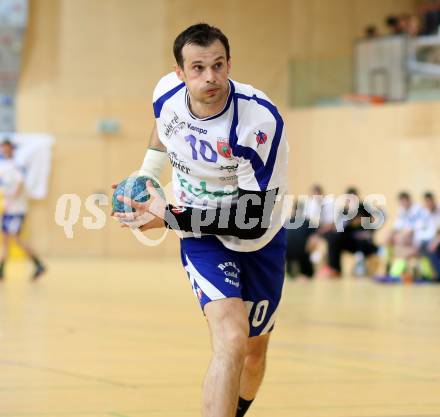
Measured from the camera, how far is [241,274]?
5.18 m

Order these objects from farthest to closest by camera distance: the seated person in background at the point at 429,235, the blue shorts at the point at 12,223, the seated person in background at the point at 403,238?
the seated person in background at the point at 403,238 < the seated person in background at the point at 429,235 < the blue shorts at the point at 12,223

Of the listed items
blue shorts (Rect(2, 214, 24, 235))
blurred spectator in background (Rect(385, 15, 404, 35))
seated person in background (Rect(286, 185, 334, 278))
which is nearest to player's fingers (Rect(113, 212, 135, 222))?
blue shorts (Rect(2, 214, 24, 235))

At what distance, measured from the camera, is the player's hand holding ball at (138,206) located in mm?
4762

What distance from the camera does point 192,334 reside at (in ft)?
32.9

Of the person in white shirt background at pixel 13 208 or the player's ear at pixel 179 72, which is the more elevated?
the player's ear at pixel 179 72

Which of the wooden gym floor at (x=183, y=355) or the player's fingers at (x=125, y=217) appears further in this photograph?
the wooden gym floor at (x=183, y=355)

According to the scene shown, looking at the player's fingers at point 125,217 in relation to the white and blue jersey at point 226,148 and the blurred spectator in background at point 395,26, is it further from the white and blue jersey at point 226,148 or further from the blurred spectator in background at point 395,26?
the blurred spectator in background at point 395,26

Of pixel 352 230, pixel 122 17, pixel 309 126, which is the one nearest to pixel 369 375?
pixel 352 230

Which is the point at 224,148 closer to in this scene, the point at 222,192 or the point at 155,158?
the point at 222,192

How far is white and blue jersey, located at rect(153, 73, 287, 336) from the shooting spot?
4891mm

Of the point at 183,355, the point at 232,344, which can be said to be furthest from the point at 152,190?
the point at 183,355

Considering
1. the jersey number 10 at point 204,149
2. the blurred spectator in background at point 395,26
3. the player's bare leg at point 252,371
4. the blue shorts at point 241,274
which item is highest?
the blurred spectator in background at point 395,26

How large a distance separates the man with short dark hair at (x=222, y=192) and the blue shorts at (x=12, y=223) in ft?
42.6

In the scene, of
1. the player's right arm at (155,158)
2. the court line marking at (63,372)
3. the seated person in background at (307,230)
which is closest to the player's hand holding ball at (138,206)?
the player's right arm at (155,158)
